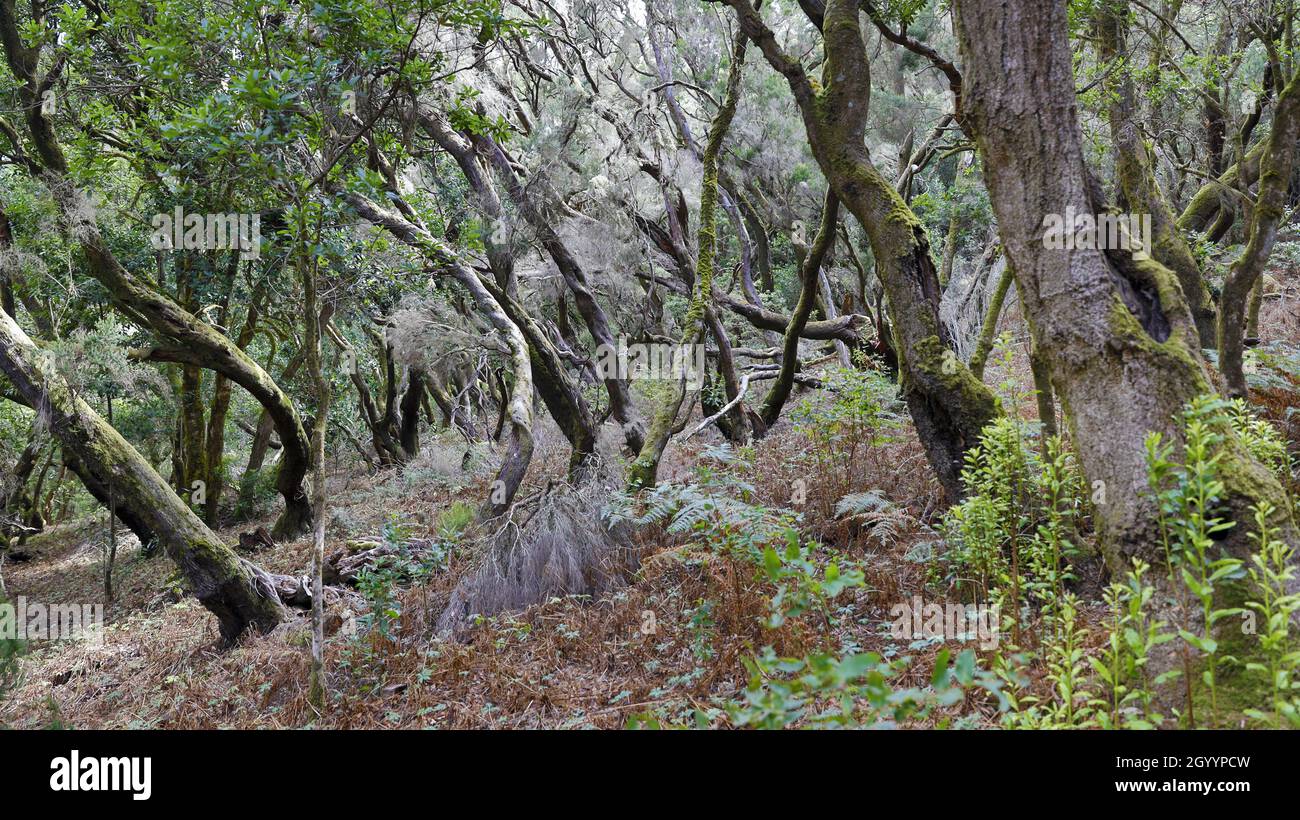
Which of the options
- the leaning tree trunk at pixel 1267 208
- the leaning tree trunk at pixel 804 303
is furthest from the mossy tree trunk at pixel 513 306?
the leaning tree trunk at pixel 1267 208

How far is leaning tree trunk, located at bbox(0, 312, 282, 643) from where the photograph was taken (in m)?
6.66

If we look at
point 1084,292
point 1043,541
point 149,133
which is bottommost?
point 1043,541

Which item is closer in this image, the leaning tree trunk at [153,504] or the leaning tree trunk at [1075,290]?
the leaning tree trunk at [1075,290]

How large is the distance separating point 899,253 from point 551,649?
3.40 metres

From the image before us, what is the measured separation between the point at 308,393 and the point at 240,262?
3.45 m

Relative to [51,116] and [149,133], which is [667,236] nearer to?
[149,133]

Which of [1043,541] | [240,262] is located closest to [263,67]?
[1043,541]

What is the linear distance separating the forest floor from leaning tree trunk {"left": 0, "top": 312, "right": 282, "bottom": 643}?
30cm

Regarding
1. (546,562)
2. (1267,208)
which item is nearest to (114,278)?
(546,562)

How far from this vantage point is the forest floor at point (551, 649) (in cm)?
415

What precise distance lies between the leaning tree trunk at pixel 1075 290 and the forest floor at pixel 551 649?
79cm

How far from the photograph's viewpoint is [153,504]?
6.84 metres

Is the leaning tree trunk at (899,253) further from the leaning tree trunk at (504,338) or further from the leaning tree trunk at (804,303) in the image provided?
the leaning tree trunk at (504,338)

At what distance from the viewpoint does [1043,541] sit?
392 centimetres
